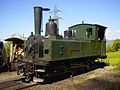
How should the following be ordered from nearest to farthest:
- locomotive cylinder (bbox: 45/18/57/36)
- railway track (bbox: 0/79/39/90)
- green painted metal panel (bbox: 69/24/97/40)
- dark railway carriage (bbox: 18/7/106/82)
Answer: railway track (bbox: 0/79/39/90)
dark railway carriage (bbox: 18/7/106/82)
locomotive cylinder (bbox: 45/18/57/36)
green painted metal panel (bbox: 69/24/97/40)

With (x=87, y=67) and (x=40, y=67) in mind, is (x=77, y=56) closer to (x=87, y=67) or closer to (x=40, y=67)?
(x=87, y=67)

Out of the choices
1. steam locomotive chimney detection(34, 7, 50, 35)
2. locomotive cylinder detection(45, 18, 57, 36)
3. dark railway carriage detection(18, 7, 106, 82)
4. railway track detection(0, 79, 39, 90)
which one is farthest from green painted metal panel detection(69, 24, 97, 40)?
railway track detection(0, 79, 39, 90)

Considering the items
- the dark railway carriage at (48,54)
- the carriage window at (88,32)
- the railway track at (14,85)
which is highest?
the carriage window at (88,32)

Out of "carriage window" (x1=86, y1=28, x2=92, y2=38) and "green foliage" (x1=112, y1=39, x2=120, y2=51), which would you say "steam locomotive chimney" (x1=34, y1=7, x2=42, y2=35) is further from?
"green foliage" (x1=112, y1=39, x2=120, y2=51)

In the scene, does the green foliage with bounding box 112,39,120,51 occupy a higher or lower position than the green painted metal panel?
lower

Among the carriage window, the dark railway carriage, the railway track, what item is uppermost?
the carriage window

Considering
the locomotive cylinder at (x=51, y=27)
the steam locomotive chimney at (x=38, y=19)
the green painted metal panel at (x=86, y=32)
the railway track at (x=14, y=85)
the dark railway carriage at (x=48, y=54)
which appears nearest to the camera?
the railway track at (x=14, y=85)

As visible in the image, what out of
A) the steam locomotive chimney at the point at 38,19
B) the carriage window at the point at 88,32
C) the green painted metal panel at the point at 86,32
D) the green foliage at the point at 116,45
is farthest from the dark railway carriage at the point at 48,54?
the green foliage at the point at 116,45

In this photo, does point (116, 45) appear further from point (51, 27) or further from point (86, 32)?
point (51, 27)

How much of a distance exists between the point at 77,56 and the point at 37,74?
3641 mm

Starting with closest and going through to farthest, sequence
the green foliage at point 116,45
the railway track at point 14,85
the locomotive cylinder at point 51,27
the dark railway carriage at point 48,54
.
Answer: the railway track at point 14,85, the dark railway carriage at point 48,54, the locomotive cylinder at point 51,27, the green foliage at point 116,45

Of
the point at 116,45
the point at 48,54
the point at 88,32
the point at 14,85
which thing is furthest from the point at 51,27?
the point at 116,45

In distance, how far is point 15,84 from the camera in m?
11.3

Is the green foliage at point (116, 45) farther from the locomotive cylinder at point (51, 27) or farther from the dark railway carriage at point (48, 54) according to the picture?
the locomotive cylinder at point (51, 27)
